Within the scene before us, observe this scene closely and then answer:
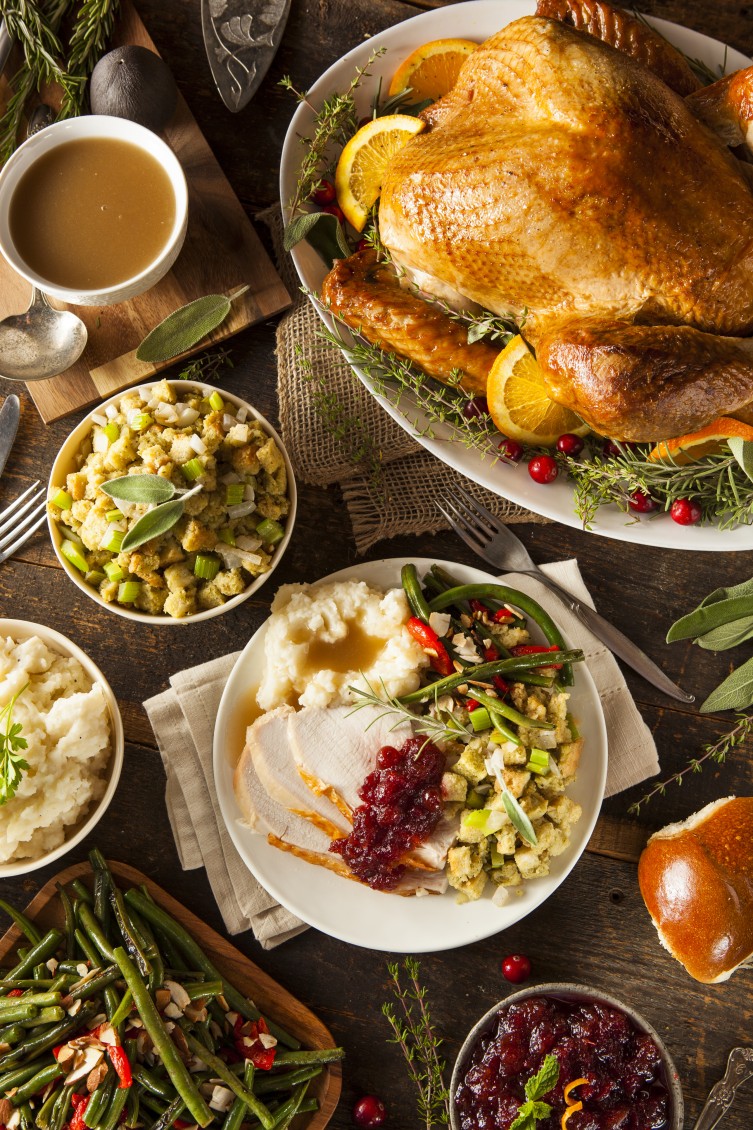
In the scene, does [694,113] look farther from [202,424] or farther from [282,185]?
[202,424]

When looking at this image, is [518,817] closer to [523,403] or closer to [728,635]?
[728,635]

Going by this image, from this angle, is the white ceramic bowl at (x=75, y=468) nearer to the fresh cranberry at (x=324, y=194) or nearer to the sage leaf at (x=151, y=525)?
the sage leaf at (x=151, y=525)

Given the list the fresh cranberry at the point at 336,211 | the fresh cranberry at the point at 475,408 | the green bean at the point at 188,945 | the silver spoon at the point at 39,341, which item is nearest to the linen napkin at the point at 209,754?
the green bean at the point at 188,945

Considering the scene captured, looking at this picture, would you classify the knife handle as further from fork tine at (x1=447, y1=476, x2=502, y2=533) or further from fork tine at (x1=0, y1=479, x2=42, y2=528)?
fork tine at (x1=0, y1=479, x2=42, y2=528)

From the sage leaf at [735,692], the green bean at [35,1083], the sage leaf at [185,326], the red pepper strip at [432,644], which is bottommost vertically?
the sage leaf at [735,692]

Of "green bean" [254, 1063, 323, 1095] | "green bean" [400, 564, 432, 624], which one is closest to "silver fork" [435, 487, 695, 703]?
"green bean" [400, 564, 432, 624]

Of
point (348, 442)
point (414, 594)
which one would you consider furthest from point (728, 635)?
point (348, 442)

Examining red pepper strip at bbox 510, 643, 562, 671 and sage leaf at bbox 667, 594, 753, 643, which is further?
sage leaf at bbox 667, 594, 753, 643
